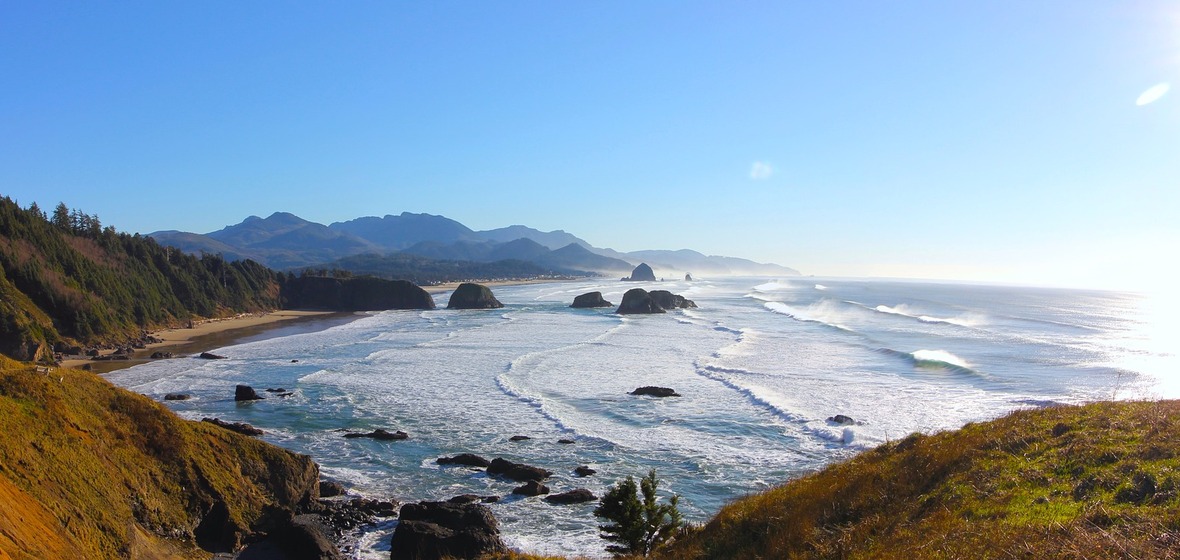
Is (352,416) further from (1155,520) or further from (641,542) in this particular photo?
(1155,520)

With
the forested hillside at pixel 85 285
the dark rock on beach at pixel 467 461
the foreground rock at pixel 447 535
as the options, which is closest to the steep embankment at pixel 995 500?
the foreground rock at pixel 447 535

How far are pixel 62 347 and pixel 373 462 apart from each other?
3561cm

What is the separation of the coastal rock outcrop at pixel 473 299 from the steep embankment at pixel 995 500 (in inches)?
3338

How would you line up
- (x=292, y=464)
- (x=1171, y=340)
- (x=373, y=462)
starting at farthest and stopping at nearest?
(x=1171, y=340), (x=373, y=462), (x=292, y=464)

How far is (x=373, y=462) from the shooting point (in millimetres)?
19938

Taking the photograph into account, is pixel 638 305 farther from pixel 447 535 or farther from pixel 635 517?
pixel 635 517

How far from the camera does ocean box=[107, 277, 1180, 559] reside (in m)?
18.8

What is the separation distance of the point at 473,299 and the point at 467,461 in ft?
255

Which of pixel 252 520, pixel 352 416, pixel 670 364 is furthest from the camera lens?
pixel 670 364

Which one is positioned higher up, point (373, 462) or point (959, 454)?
point (959, 454)

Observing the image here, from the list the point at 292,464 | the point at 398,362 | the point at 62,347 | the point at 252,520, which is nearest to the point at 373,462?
the point at 292,464

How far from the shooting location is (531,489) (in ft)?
57.3

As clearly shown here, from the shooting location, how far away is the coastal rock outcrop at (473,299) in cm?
9600

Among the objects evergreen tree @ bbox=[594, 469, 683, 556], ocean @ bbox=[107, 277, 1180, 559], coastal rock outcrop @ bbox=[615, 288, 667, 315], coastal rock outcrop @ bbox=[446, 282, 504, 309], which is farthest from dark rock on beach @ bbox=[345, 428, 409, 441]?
coastal rock outcrop @ bbox=[446, 282, 504, 309]
